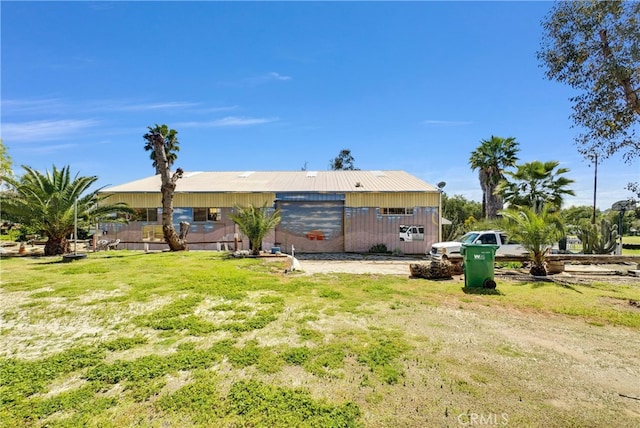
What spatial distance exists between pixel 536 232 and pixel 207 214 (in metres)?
19.0

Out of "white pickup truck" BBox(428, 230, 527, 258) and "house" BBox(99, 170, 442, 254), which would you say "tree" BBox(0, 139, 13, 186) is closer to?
"house" BBox(99, 170, 442, 254)

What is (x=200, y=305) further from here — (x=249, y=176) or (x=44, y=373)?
(x=249, y=176)

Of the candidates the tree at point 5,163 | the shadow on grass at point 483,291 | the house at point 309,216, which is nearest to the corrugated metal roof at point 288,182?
the house at point 309,216

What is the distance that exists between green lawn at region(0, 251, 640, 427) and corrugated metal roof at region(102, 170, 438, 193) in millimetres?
14405

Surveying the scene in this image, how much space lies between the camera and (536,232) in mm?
11133

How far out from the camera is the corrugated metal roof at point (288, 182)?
72.3ft

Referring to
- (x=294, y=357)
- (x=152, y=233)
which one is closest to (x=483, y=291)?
(x=294, y=357)

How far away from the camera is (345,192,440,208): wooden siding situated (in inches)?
845

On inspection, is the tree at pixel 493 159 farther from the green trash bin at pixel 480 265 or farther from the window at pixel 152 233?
the window at pixel 152 233

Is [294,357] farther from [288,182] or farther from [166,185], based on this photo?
[288,182]

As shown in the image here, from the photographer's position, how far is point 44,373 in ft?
12.0

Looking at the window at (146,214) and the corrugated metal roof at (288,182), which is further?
the corrugated metal roof at (288,182)

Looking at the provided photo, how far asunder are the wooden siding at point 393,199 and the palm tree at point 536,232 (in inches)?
368

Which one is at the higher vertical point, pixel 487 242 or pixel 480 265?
pixel 487 242
